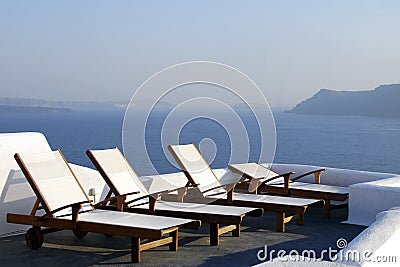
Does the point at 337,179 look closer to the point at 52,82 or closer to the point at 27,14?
the point at 27,14

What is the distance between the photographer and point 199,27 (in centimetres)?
2584

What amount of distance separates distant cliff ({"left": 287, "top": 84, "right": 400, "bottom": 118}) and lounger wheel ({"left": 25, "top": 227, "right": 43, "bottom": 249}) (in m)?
68.5

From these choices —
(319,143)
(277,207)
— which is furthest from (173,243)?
(319,143)

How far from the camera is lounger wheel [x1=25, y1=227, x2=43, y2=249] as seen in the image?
510 cm

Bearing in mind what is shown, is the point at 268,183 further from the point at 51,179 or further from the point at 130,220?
the point at 51,179

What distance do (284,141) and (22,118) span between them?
50044 mm

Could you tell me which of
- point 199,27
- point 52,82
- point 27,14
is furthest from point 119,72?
point 52,82

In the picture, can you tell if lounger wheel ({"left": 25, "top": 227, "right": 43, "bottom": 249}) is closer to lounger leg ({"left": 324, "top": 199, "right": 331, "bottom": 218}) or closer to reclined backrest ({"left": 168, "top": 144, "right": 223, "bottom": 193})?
reclined backrest ({"left": 168, "top": 144, "right": 223, "bottom": 193})

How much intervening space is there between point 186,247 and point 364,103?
7502 cm

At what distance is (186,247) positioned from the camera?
17.1 ft

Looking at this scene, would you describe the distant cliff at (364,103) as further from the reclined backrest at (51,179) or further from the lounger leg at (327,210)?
the reclined backrest at (51,179)

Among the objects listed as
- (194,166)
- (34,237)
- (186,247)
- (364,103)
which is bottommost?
(186,247)

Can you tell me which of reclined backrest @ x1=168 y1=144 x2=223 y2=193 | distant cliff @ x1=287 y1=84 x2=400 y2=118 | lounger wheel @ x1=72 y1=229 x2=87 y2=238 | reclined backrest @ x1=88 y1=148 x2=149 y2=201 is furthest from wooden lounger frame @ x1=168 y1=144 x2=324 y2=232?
distant cliff @ x1=287 y1=84 x2=400 y2=118

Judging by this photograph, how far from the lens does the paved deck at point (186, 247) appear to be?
4770 millimetres
